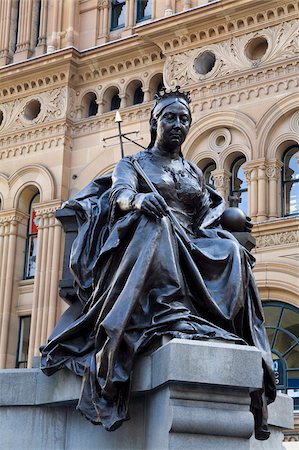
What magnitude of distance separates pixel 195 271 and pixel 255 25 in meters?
20.7

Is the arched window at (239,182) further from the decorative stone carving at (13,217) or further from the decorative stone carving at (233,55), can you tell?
the decorative stone carving at (13,217)

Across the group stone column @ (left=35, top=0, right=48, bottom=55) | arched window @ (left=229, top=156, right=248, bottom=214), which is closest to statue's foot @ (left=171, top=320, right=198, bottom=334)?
arched window @ (left=229, top=156, right=248, bottom=214)

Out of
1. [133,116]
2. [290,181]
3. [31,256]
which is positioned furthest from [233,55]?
[31,256]

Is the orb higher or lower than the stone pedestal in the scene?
higher

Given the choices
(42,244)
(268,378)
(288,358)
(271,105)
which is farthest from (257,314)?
(42,244)

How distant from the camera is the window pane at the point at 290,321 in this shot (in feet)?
74.7

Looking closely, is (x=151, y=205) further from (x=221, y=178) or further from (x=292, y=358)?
(x=221, y=178)

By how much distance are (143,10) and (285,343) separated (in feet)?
42.0

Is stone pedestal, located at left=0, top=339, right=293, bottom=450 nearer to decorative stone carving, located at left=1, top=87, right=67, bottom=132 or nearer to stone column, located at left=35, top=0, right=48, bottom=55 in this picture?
decorative stone carving, located at left=1, top=87, right=67, bottom=132

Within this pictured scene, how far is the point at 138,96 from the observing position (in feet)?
94.1

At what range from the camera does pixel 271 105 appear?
2445 cm

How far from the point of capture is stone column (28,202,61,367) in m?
26.4

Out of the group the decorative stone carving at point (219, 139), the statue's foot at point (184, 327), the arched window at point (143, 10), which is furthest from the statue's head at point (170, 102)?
the arched window at point (143, 10)

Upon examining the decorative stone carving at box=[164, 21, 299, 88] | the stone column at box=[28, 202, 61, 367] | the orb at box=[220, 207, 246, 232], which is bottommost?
the orb at box=[220, 207, 246, 232]
